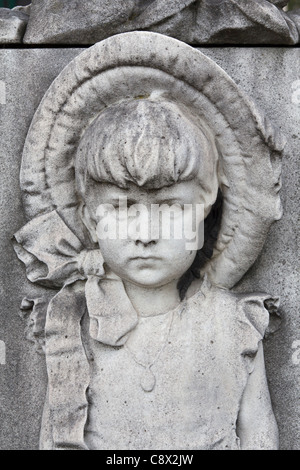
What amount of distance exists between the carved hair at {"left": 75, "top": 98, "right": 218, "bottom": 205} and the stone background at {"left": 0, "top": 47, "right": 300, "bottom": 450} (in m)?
0.28

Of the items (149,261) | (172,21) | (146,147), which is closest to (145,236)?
(149,261)

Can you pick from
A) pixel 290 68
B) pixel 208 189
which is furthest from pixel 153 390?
pixel 290 68

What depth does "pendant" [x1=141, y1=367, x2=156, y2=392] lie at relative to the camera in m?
1.73

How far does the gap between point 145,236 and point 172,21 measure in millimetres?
568

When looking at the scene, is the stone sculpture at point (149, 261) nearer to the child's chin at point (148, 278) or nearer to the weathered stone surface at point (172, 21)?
the child's chin at point (148, 278)

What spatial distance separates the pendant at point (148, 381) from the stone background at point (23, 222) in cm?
30

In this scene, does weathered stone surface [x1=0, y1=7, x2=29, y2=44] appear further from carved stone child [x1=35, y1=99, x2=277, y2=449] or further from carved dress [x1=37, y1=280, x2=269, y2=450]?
carved dress [x1=37, y1=280, x2=269, y2=450]

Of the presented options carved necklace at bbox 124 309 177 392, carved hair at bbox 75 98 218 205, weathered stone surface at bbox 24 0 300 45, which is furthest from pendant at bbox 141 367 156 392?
weathered stone surface at bbox 24 0 300 45

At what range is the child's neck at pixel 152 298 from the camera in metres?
1.75

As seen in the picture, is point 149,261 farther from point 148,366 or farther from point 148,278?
point 148,366

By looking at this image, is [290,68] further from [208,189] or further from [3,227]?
[3,227]

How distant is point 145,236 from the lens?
1.60m

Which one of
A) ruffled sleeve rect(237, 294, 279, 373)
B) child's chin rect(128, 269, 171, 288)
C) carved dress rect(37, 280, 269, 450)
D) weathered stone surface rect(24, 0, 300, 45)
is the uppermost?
weathered stone surface rect(24, 0, 300, 45)

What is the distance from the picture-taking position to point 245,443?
1.77 metres
